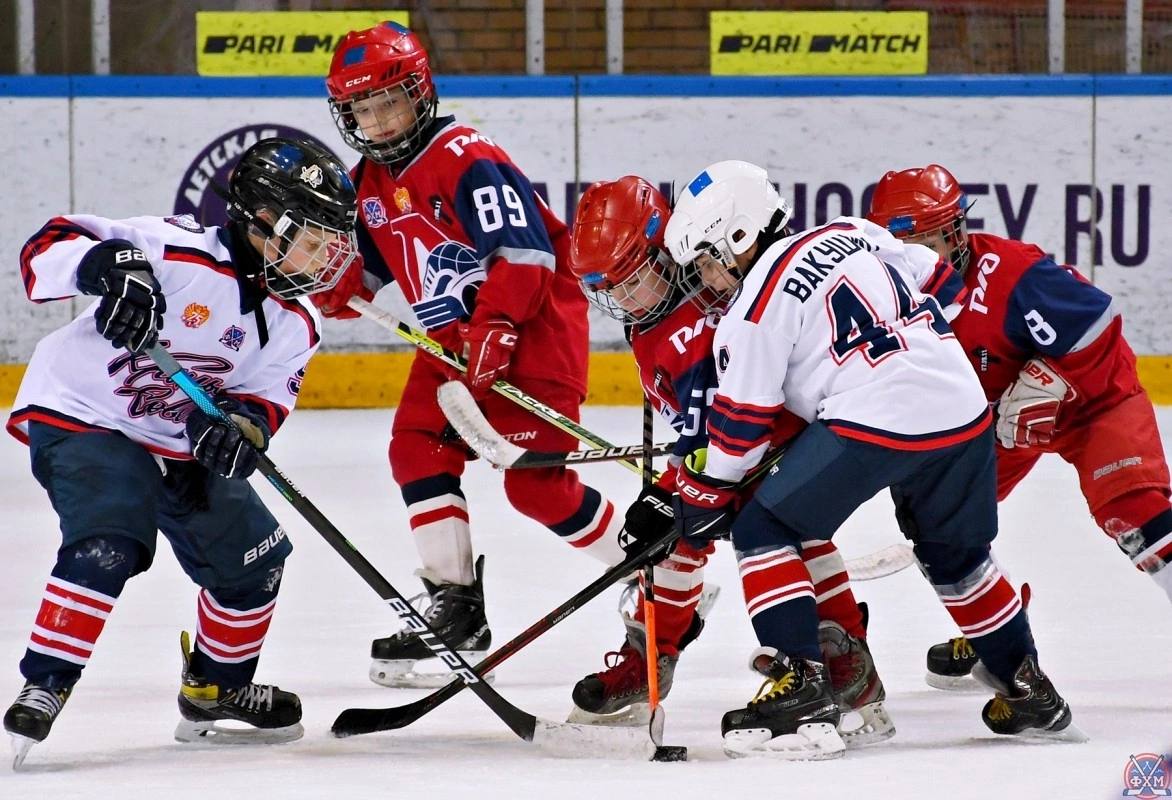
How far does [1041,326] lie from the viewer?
3176 millimetres

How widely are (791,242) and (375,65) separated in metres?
1.13

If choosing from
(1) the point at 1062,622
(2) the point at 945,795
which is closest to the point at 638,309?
(2) the point at 945,795

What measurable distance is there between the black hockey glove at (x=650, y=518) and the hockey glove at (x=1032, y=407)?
2.21 feet

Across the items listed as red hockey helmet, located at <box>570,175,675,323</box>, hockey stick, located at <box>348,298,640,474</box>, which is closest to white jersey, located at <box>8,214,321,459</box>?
red hockey helmet, located at <box>570,175,675,323</box>

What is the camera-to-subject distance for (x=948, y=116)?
7.00 m

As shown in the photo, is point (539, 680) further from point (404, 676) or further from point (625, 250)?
point (625, 250)

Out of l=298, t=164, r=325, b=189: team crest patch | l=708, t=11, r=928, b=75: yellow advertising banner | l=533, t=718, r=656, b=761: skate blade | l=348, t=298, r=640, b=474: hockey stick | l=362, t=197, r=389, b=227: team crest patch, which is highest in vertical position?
l=708, t=11, r=928, b=75: yellow advertising banner

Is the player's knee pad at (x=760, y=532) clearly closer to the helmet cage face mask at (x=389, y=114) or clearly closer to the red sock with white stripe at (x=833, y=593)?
the red sock with white stripe at (x=833, y=593)

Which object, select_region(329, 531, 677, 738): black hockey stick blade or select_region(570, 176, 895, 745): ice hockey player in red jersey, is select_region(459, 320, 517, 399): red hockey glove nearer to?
select_region(570, 176, 895, 745): ice hockey player in red jersey

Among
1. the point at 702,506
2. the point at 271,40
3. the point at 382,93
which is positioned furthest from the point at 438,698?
the point at 271,40

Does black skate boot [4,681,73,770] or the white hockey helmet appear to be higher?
the white hockey helmet

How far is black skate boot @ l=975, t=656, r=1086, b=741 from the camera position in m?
2.78

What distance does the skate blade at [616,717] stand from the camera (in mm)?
2996

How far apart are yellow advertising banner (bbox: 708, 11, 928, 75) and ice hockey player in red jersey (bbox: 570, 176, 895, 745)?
4.28 metres
